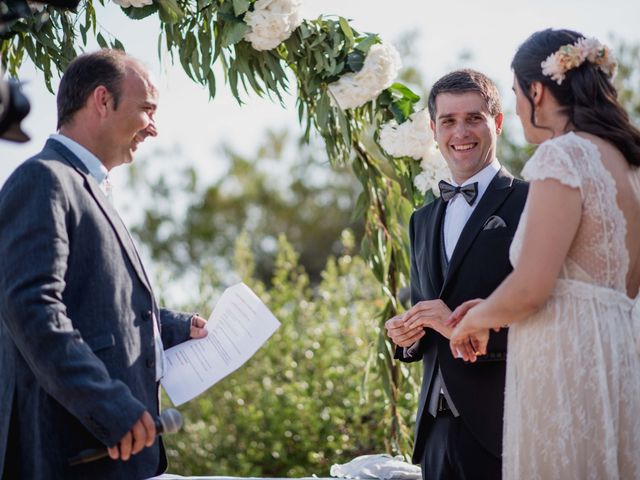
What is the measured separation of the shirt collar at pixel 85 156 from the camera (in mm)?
3100

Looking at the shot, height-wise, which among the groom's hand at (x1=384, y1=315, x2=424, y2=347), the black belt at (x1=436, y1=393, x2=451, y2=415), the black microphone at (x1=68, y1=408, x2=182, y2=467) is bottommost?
the black belt at (x1=436, y1=393, x2=451, y2=415)

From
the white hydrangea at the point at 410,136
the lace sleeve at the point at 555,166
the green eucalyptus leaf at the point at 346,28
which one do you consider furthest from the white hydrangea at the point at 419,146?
the lace sleeve at the point at 555,166

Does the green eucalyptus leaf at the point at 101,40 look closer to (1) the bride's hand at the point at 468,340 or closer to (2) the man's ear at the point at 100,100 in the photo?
(2) the man's ear at the point at 100,100

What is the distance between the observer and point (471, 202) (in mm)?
3721

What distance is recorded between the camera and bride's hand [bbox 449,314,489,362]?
9.53 feet

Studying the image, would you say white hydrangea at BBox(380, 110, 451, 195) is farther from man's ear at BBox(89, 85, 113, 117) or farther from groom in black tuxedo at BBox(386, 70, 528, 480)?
man's ear at BBox(89, 85, 113, 117)

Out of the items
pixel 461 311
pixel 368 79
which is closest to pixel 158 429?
pixel 461 311

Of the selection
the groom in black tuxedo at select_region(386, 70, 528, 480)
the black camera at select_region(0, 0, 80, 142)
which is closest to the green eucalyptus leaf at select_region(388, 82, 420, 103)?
the groom in black tuxedo at select_region(386, 70, 528, 480)

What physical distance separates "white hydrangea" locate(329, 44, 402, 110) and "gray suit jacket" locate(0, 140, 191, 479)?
163cm

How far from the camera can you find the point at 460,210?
12.4 ft

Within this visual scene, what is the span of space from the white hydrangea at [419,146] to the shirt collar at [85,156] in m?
1.76

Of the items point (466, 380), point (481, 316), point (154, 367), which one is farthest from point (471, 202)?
point (154, 367)

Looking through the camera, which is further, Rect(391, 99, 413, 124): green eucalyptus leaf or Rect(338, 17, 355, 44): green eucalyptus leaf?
Rect(391, 99, 413, 124): green eucalyptus leaf

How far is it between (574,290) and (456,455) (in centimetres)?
95
